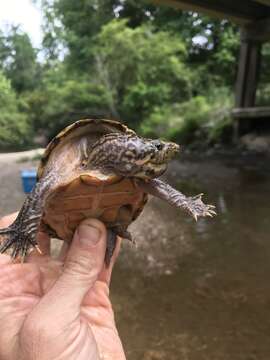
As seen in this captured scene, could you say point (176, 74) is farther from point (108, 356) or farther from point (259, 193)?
point (108, 356)

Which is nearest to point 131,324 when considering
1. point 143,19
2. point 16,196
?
point 16,196

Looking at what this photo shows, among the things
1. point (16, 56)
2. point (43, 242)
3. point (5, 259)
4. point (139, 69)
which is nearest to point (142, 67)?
point (139, 69)

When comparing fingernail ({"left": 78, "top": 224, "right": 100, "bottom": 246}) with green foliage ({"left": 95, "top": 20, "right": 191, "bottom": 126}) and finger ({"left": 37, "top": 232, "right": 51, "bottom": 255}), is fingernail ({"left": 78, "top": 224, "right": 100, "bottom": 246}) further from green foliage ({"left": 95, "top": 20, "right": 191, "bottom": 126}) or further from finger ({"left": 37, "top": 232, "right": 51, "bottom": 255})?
green foliage ({"left": 95, "top": 20, "right": 191, "bottom": 126})

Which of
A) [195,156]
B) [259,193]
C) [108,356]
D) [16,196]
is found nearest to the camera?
[108,356]

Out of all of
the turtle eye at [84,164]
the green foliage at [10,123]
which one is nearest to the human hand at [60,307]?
the turtle eye at [84,164]

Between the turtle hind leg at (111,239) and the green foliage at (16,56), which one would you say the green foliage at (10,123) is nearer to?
the green foliage at (16,56)

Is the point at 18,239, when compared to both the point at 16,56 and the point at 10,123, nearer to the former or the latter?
the point at 10,123
